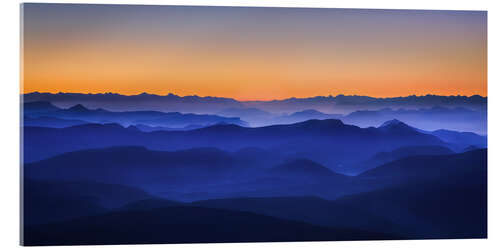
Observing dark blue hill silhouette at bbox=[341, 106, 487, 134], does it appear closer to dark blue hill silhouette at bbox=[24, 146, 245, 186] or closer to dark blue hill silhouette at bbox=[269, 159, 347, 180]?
dark blue hill silhouette at bbox=[269, 159, 347, 180]

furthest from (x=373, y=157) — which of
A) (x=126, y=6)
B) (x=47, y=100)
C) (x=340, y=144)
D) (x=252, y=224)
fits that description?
(x=47, y=100)

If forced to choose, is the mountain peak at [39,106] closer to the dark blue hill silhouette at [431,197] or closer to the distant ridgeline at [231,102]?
the distant ridgeline at [231,102]

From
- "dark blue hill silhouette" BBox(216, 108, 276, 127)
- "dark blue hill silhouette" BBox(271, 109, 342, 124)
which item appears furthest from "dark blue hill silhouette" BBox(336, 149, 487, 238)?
"dark blue hill silhouette" BBox(216, 108, 276, 127)

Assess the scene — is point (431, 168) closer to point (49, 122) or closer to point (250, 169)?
point (250, 169)

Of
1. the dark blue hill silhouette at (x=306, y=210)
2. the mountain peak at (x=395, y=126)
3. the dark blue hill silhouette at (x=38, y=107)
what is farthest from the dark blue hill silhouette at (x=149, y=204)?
the mountain peak at (x=395, y=126)

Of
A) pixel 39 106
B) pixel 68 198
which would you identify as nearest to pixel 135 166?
pixel 68 198

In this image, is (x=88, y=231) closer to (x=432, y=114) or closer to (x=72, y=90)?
(x=72, y=90)
